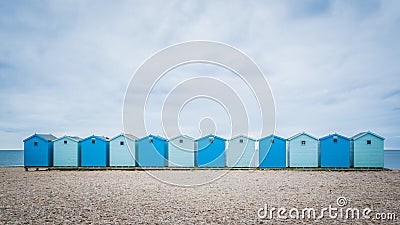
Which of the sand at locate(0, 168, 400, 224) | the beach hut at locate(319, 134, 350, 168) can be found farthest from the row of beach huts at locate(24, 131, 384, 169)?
the sand at locate(0, 168, 400, 224)

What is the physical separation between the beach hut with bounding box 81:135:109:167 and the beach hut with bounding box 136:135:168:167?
270cm

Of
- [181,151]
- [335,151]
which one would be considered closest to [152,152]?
[181,151]

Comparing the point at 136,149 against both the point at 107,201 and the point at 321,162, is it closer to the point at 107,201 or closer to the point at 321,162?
the point at 321,162

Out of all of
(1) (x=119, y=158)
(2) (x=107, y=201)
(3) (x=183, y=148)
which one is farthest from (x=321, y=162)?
(2) (x=107, y=201)

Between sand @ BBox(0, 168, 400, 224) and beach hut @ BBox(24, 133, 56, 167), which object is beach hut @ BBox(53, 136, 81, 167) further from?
sand @ BBox(0, 168, 400, 224)

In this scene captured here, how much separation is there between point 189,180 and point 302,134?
38.8 feet

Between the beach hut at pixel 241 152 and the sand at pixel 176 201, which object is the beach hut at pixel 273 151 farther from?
the sand at pixel 176 201

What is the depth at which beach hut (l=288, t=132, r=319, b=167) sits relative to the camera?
2806 centimetres

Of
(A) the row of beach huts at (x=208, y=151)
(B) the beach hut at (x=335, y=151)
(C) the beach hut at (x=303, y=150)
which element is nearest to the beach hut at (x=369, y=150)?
(A) the row of beach huts at (x=208, y=151)

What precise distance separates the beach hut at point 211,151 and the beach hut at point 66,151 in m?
9.78

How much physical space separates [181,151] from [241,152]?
4.70m

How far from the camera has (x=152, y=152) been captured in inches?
1152

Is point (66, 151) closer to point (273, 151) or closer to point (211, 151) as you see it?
point (211, 151)

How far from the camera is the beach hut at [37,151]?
1164 inches
